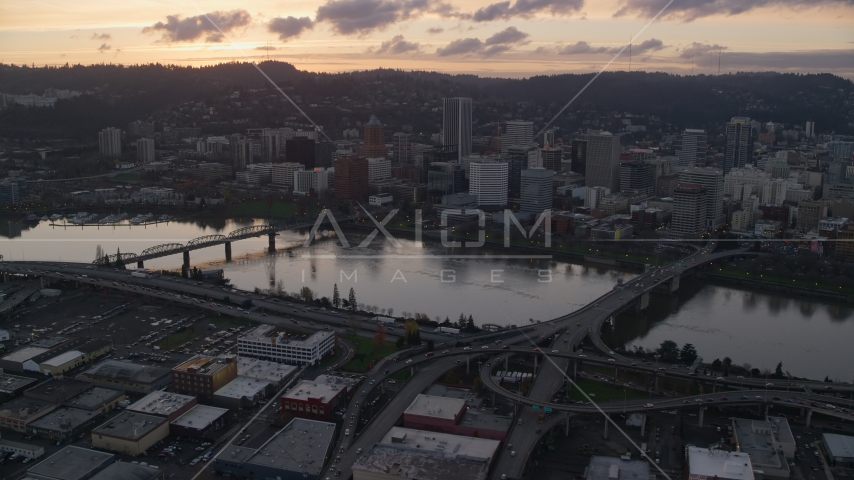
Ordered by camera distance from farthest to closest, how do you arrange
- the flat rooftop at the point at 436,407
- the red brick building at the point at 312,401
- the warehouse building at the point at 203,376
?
1. the warehouse building at the point at 203,376
2. the red brick building at the point at 312,401
3. the flat rooftop at the point at 436,407

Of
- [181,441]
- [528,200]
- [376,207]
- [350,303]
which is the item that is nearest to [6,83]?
[376,207]

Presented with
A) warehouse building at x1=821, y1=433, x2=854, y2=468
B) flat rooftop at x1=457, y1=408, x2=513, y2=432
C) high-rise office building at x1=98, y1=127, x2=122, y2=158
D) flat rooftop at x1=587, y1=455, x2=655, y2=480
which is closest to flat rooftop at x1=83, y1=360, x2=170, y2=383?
flat rooftop at x1=457, y1=408, x2=513, y2=432

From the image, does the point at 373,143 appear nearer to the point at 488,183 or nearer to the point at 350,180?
the point at 350,180

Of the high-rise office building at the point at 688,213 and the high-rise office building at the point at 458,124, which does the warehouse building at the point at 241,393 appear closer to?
the high-rise office building at the point at 688,213

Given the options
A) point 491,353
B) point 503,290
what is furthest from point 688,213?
point 491,353

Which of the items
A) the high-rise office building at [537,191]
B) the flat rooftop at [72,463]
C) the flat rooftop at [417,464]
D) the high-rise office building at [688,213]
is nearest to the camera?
the flat rooftop at [417,464]

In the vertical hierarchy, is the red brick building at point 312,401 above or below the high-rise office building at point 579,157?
below

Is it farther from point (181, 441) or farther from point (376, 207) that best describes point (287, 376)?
point (376, 207)

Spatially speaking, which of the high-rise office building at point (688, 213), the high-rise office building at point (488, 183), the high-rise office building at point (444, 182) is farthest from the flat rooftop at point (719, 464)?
the high-rise office building at point (444, 182)
